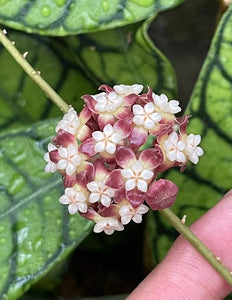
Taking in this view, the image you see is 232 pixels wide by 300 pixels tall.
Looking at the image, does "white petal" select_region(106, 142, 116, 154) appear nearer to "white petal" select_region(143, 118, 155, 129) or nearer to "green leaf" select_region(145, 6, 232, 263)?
"white petal" select_region(143, 118, 155, 129)

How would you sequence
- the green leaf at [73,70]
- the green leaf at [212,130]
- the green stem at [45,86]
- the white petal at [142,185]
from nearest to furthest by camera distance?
1. the white petal at [142,185]
2. the green stem at [45,86]
3. the green leaf at [212,130]
4. the green leaf at [73,70]

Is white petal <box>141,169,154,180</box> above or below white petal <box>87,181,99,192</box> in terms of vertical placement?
below

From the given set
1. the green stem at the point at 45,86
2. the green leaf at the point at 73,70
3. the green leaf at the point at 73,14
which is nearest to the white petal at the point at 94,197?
the green stem at the point at 45,86

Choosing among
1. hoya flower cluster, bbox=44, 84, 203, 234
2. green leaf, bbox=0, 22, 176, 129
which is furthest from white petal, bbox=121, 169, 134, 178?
green leaf, bbox=0, 22, 176, 129

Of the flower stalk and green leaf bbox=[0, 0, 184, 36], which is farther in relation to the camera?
green leaf bbox=[0, 0, 184, 36]

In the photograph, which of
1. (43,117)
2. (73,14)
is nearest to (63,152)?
(73,14)

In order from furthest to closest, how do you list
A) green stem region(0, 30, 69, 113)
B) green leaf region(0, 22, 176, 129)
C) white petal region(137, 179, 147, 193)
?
green leaf region(0, 22, 176, 129) → green stem region(0, 30, 69, 113) → white petal region(137, 179, 147, 193)

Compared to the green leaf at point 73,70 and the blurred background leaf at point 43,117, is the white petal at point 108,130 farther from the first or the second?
the green leaf at point 73,70
